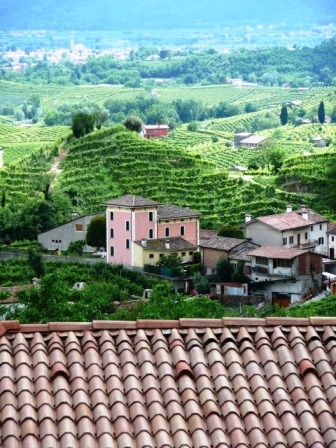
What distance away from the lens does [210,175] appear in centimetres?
6162

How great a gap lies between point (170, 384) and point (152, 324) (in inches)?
19.9

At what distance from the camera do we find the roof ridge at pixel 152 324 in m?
9.35

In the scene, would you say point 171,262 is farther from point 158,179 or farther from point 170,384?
point 170,384

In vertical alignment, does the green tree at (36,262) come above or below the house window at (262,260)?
below

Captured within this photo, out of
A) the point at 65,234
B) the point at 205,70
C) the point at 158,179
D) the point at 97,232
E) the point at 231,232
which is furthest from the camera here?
the point at 205,70

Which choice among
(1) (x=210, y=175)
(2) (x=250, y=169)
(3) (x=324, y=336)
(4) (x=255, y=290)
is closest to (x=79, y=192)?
(1) (x=210, y=175)

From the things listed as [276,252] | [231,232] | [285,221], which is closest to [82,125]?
[231,232]

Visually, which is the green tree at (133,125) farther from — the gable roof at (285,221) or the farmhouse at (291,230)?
the gable roof at (285,221)

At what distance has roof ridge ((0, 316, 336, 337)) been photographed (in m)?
9.35

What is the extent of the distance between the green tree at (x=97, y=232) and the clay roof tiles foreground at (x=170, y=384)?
42.1 meters

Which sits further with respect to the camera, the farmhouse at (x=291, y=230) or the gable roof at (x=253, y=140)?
the gable roof at (x=253, y=140)

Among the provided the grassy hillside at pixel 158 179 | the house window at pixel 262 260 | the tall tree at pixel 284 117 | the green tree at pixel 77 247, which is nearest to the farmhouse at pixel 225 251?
the house window at pixel 262 260

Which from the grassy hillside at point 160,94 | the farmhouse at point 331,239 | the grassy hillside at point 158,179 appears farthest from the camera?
the grassy hillside at point 160,94

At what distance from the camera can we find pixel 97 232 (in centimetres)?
5194
